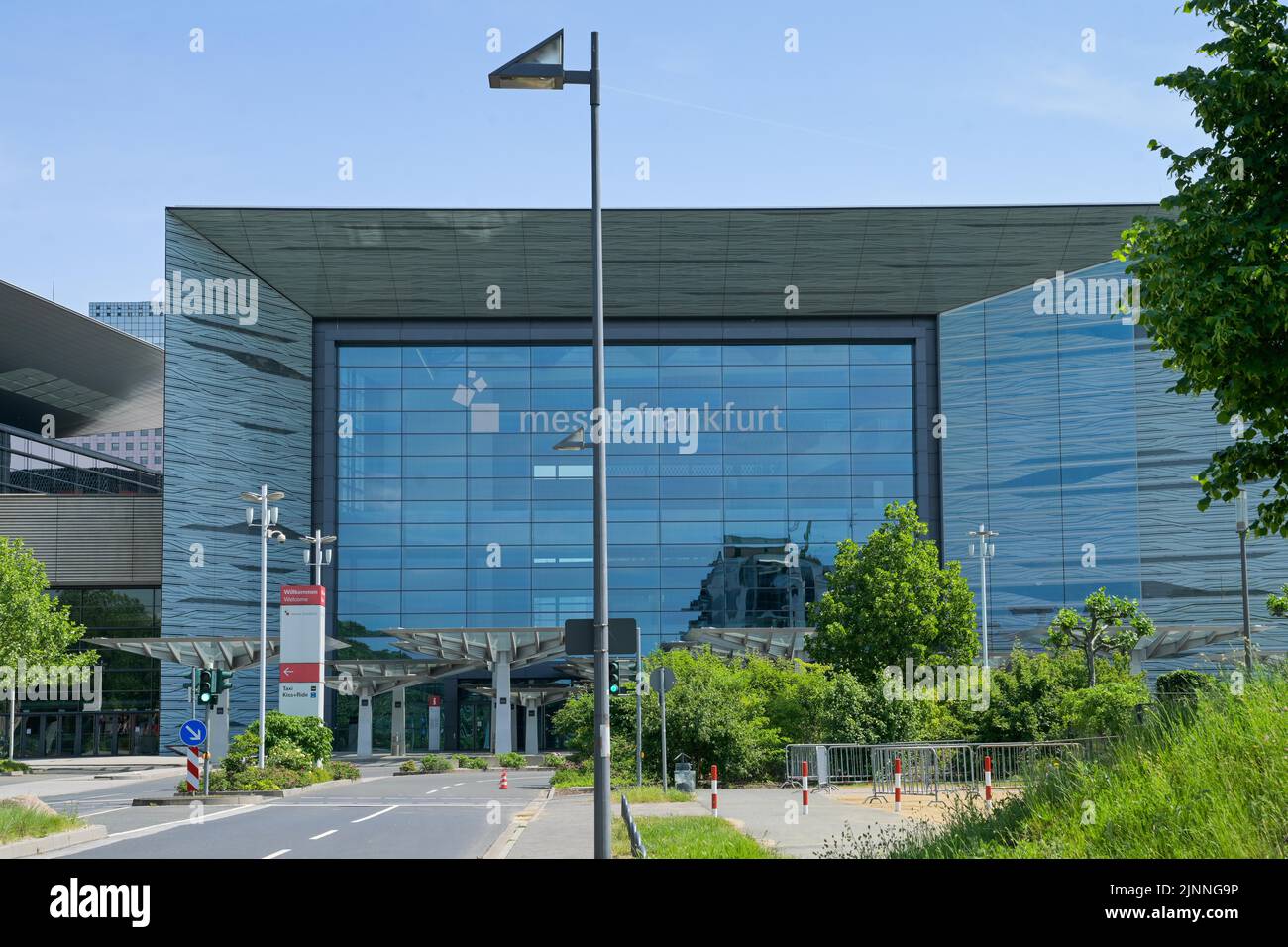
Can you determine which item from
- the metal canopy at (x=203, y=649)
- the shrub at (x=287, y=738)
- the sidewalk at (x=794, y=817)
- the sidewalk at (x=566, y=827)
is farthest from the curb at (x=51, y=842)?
the metal canopy at (x=203, y=649)

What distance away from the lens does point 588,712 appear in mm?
40719

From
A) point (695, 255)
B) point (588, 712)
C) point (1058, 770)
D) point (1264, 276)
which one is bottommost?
point (588, 712)

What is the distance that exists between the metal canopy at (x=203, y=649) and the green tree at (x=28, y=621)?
7.74 feet

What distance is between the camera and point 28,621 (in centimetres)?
5725

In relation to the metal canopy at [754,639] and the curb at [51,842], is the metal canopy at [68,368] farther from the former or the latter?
the curb at [51,842]

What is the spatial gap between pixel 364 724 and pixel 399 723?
245cm

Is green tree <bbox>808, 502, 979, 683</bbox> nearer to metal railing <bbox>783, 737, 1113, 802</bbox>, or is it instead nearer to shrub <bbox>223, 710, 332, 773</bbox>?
metal railing <bbox>783, 737, 1113, 802</bbox>

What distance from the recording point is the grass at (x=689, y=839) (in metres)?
13.7

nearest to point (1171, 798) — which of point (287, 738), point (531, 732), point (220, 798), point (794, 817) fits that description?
point (794, 817)

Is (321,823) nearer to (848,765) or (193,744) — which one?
(193,744)

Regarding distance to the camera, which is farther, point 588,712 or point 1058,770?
point 588,712

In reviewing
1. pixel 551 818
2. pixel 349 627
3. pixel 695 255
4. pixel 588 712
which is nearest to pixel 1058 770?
pixel 551 818

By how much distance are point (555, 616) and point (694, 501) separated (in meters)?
9.17
